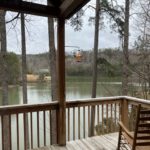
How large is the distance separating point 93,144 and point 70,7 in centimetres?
260

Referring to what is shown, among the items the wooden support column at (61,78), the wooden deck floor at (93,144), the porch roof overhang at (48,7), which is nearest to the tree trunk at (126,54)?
the wooden deck floor at (93,144)

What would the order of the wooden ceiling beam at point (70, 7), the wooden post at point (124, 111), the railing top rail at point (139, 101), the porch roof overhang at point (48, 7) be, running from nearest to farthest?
the wooden ceiling beam at point (70, 7) → the porch roof overhang at point (48, 7) → the railing top rail at point (139, 101) → the wooden post at point (124, 111)

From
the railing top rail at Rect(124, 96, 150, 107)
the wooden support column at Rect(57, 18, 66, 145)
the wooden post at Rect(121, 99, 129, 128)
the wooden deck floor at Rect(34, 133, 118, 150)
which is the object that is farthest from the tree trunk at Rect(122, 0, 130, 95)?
the wooden support column at Rect(57, 18, 66, 145)

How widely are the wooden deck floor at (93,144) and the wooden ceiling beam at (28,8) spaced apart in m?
2.45

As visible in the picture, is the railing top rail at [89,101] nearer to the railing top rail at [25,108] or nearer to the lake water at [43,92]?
the railing top rail at [25,108]

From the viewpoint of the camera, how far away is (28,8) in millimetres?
3715

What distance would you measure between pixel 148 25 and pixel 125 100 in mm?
4670

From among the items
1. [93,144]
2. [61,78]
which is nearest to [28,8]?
[61,78]

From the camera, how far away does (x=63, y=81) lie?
4.37 m

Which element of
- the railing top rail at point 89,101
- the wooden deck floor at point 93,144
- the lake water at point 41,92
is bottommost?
the wooden deck floor at point 93,144

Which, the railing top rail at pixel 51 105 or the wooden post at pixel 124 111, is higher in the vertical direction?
the railing top rail at pixel 51 105

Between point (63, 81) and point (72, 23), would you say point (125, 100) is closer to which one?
point (63, 81)

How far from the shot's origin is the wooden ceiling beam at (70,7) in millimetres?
3330

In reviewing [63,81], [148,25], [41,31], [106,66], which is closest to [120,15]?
[148,25]
